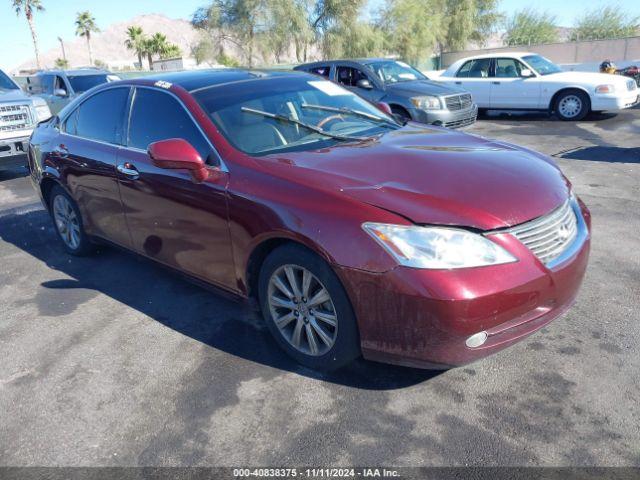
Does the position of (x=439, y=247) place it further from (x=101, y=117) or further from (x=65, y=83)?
(x=65, y=83)

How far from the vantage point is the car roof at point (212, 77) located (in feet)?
13.0

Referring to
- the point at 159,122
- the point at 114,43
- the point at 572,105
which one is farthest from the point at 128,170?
the point at 114,43

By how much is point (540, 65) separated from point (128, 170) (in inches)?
484

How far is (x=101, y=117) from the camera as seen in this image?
457 centimetres

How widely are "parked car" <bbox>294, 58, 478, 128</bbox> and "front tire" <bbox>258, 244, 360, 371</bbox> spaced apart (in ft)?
23.8

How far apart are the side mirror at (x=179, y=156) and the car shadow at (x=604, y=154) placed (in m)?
7.20

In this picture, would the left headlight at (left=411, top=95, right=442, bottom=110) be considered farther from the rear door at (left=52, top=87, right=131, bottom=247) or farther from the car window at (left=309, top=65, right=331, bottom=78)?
the rear door at (left=52, top=87, right=131, bottom=247)

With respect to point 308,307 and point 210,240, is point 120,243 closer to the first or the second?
point 210,240

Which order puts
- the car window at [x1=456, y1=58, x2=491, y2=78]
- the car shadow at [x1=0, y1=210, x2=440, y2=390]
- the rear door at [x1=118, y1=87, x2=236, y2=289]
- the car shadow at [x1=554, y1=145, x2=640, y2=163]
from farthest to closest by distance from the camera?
1. the car window at [x1=456, y1=58, x2=491, y2=78]
2. the car shadow at [x1=554, y1=145, x2=640, y2=163]
3. the rear door at [x1=118, y1=87, x2=236, y2=289]
4. the car shadow at [x1=0, y1=210, x2=440, y2=390]

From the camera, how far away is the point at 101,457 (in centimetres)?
265

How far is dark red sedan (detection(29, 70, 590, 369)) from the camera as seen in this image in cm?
259

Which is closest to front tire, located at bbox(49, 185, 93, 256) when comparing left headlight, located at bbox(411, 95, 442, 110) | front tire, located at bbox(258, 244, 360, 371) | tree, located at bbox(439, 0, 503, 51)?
front tire, located at bbox(258, 244, 360, 371)

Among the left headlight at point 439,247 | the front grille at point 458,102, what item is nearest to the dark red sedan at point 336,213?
the left headlight at point 439,247

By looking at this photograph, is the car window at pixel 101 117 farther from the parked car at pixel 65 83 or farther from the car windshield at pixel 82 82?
the car windshield at pixel 82 82
